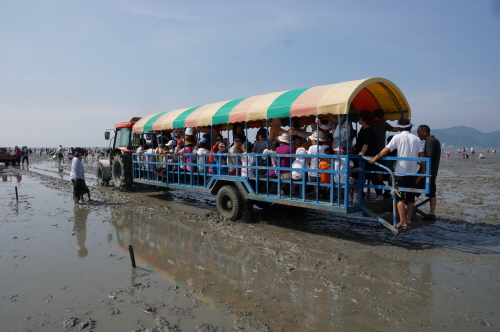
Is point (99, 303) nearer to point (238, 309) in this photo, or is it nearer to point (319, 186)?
point (238, 309)

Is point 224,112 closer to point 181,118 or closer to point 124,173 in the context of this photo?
point 181,118

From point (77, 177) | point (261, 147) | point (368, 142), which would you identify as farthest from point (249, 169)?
point (77, 177)

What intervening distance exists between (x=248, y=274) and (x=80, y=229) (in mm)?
4460

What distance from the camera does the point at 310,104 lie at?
6.00 meters

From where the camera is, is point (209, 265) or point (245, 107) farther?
point (245, 107)

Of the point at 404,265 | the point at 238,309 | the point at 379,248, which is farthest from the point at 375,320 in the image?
the point at 379,248

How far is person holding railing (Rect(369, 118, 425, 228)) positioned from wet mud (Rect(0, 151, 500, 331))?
0.62 metres

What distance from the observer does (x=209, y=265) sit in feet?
16.4

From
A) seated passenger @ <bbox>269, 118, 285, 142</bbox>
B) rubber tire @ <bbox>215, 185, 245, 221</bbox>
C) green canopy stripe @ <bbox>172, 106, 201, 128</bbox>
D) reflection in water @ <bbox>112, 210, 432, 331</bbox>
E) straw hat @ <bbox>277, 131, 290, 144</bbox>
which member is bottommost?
reflection in water @ <bbox>112, 210, 432, 331</bbox>

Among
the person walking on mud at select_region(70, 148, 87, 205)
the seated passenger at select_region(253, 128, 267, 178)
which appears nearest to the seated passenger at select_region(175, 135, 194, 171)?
the seated passenger at select_region(253, 128, 267, 178)

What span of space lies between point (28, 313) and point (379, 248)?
5.05m

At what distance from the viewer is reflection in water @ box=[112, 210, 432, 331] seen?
3488 mm

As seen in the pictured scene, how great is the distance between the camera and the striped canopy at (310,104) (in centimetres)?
564

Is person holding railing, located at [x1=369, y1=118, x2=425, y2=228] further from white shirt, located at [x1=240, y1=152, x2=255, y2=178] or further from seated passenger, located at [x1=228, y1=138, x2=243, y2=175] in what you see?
seated passenger, located at [x1=228, y1=138, x2=243, y2=175]
